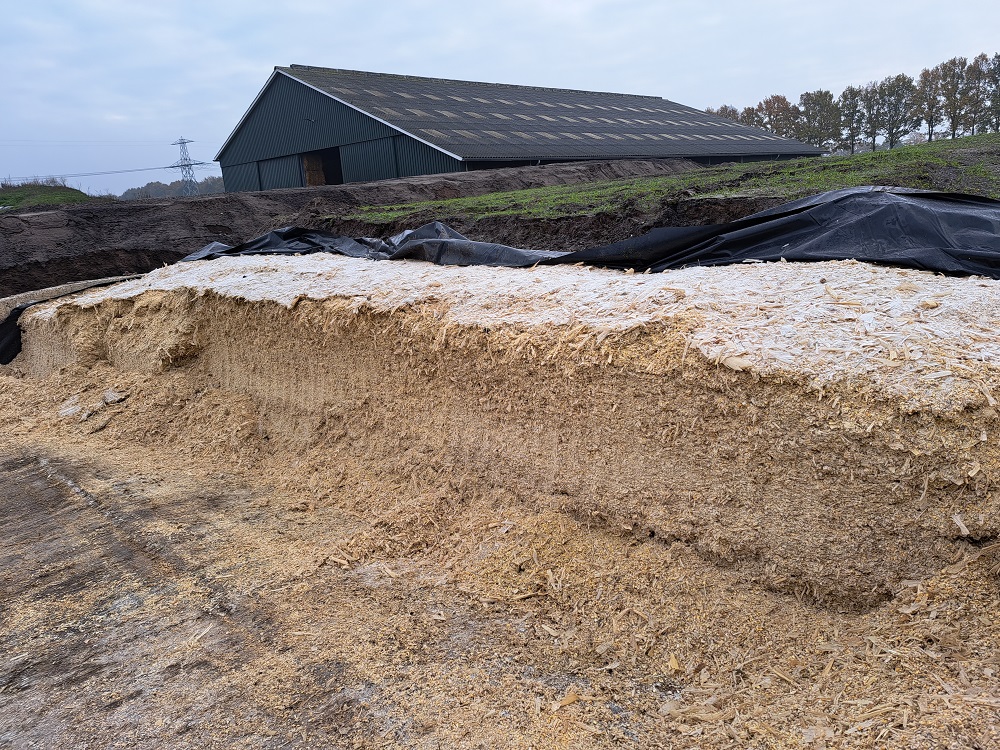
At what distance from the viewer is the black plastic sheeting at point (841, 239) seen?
4781 mm

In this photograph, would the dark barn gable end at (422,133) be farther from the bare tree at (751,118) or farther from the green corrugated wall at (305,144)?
the bare tree at (751,118)

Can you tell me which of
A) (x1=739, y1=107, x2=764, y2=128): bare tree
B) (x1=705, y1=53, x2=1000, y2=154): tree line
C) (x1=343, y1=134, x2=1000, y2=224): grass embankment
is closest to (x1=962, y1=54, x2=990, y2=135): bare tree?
(x1=705, y1=53, x2=1000, y2=154): tree line

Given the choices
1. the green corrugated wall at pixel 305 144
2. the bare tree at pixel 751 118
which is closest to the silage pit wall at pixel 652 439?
the green corrugated wall at pixel 305 144

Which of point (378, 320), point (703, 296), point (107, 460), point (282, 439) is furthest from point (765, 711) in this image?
point (107, 460)

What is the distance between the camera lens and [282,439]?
259 inches

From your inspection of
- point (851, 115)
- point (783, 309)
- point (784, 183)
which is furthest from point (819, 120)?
point (783, 309)

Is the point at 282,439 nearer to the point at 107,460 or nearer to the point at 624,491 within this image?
the point at 107,460

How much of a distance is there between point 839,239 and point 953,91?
145ft

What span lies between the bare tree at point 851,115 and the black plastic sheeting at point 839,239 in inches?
1721

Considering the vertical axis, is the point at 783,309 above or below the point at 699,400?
above

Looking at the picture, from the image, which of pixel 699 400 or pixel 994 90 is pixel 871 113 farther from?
pixel 699 400

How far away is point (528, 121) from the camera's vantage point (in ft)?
98.0

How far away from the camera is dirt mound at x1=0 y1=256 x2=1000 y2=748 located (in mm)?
2936

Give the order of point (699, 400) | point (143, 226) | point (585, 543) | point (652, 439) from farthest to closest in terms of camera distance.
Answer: point (143, 226)
point (585, 543)
point (652, 439)
point (699, 400)
